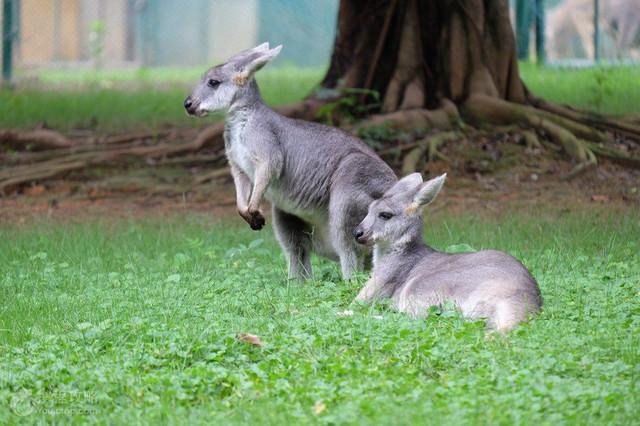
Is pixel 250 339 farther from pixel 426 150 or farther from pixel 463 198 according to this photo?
pixel 426 150

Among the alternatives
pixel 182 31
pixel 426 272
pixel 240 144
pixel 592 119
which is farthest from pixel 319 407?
pixel 182 31

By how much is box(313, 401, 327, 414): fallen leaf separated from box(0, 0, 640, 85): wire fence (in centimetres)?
1669

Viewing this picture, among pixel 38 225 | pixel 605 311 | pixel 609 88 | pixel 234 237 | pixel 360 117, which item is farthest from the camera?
pixel 609 88

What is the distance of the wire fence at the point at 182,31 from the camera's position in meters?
21.6

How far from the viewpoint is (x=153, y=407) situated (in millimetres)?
4984

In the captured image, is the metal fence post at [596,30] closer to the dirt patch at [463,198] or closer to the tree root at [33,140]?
the dirt patch at [463,198]

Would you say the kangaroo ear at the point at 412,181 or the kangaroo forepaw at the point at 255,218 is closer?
the kangaroo ear at the point at 412,181

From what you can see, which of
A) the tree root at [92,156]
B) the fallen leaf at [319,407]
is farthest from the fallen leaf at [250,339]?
the tree root at [92,156]

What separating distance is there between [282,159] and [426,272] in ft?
6.52

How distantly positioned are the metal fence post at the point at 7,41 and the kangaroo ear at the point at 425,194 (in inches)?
492

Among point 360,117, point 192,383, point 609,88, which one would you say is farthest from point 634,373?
point 609,88

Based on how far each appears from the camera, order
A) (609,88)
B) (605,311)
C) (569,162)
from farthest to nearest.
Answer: (609,88)
(569,162)
(605,311)

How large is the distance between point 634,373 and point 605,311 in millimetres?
1201

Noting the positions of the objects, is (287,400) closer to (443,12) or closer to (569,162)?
(569,162)
